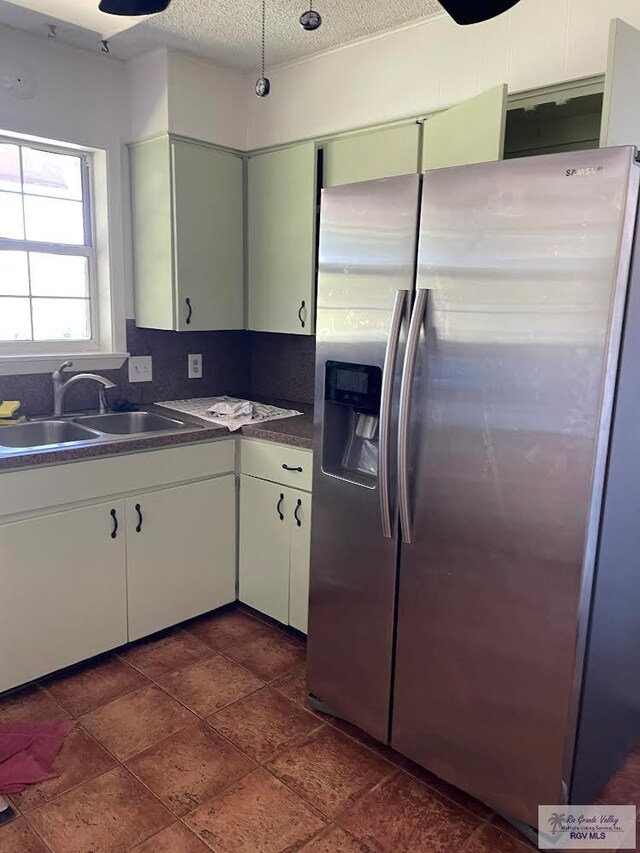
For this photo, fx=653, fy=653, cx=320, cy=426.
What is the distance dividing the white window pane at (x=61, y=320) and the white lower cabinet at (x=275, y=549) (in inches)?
41.5

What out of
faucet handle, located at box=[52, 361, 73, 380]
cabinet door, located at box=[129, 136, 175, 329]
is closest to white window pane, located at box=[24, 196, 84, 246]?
cabinet door, located at box=[129, 136, 175, 329]

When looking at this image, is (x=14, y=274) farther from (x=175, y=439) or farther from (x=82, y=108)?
(x=175, y=439)

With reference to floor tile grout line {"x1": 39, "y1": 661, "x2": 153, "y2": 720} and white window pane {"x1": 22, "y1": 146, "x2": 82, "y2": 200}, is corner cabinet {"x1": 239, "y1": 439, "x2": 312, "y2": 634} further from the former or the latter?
white window pane {"x1": 22, "y1": 146, "x2": 82, "y2": 200}

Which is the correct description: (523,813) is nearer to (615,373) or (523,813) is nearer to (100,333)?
(615,373)

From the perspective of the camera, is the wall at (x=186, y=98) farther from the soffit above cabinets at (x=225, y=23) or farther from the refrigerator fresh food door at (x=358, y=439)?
the refrigerator fresh food door at (x=358, y=439)

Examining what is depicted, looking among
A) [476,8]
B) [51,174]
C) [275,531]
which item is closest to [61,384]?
[51,174]

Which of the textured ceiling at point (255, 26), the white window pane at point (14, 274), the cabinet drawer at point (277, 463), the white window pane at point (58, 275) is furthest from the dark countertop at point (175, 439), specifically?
the textured ceiling at point (255, 26)

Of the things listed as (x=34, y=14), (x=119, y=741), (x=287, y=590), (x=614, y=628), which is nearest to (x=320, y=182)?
(x=34, y=14)

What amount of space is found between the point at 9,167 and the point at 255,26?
1.16m

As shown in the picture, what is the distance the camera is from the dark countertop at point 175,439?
7.18 ft

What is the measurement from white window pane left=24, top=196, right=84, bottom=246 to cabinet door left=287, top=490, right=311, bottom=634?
155cm

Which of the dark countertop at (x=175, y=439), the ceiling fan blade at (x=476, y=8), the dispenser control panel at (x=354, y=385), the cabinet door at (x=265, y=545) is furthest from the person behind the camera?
the cabinet door at (x=265, y=545)

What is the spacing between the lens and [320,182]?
2.79m

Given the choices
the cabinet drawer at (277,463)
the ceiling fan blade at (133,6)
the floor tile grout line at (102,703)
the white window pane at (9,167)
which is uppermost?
the ceiling fan blade at (133,6)
